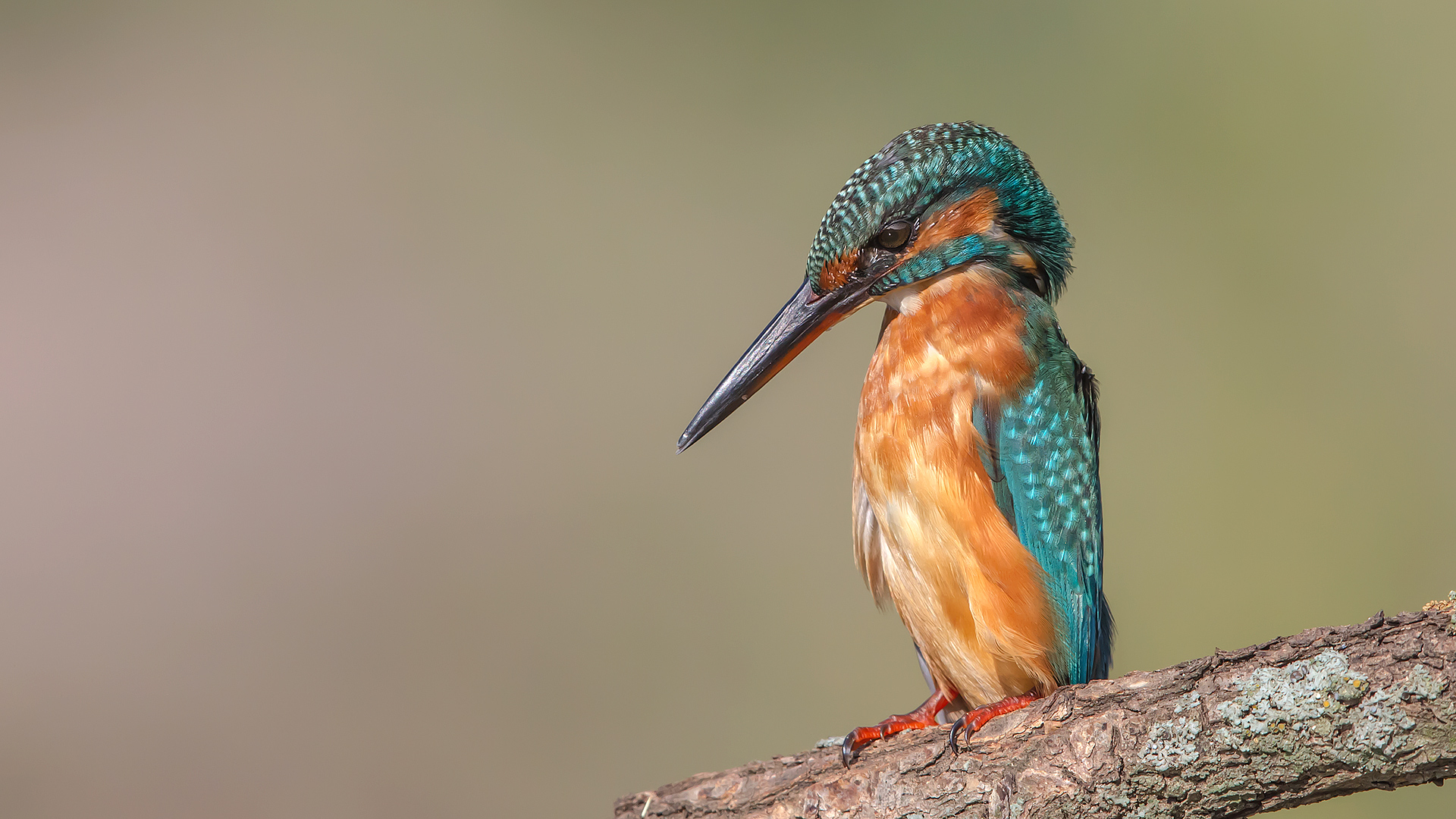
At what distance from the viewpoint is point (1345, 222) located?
3.24 metres

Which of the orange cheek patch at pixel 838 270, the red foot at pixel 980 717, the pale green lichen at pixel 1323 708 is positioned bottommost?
the red foot at pixel 980 717

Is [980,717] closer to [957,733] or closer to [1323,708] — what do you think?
[957,733]

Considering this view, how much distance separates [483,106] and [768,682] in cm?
253

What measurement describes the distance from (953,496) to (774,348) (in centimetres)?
37

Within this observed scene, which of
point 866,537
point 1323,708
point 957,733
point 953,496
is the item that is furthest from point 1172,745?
point 866,537

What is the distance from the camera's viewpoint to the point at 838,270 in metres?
1.48

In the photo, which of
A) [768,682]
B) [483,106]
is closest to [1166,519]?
[768,682]

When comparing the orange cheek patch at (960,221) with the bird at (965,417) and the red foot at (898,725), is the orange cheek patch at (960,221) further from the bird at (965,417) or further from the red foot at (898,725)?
the red foot at (898,725)

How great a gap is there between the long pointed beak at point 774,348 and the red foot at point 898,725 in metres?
0.51

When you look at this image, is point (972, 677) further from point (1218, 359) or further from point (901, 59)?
point (901, 59)

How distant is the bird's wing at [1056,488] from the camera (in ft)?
4.61

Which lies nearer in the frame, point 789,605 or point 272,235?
point 789,605

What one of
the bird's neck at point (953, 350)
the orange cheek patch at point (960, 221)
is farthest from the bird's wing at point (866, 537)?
the orange cheek patch at point (960, 221)

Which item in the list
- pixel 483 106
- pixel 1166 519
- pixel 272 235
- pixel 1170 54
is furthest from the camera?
pixel 483 106
